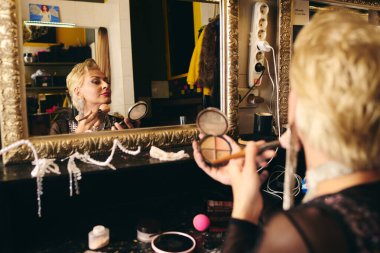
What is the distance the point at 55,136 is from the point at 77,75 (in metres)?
0.24

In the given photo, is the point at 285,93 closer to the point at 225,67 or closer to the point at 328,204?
the point at 225,67

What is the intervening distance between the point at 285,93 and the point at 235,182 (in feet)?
2.97

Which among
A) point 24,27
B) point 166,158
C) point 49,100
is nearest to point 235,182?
point 166,158

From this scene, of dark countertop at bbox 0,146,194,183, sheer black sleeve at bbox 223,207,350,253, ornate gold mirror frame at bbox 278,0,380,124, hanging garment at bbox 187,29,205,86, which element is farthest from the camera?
ornate gold mirror frame at bbox 278,0,380,124

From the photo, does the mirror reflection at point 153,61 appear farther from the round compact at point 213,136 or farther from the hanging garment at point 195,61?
the round compact at point 213,136

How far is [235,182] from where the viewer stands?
0.77 m

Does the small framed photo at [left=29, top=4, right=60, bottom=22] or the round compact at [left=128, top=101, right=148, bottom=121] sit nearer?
the small framed photo at [left=29, top=4, right=60, bottom=22]

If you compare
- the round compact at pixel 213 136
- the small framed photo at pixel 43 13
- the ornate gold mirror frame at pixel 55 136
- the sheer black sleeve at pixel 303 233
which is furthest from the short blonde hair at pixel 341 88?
the small framed photo at pixel 43 13

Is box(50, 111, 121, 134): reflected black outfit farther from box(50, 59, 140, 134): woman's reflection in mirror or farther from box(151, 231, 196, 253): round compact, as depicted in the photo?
box(151, 231, 196, 253): round compact

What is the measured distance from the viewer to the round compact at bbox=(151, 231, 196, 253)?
0.92m

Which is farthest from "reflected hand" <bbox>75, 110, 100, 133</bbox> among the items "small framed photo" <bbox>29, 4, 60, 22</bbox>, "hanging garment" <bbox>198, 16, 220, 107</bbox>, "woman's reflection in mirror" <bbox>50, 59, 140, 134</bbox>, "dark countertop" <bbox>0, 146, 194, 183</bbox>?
"hanging garment" <bbox>198, 16, 220, 107</bbox>

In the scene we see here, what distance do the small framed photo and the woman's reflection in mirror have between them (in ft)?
0.59

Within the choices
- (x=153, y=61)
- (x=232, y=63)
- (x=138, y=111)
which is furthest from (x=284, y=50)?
(x=138, y=111)

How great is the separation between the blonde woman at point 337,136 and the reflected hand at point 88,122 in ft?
2.61
